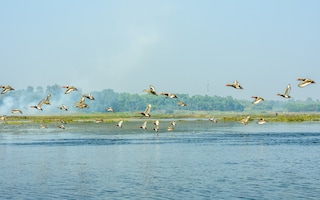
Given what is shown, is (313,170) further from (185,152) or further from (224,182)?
(185,152)

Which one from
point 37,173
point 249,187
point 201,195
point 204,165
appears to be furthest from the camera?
point 204,165

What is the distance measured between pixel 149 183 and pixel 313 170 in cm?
1325

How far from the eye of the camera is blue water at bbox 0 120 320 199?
36469 mm

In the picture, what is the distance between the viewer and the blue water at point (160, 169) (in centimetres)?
3647

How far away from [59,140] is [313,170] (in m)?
40.8

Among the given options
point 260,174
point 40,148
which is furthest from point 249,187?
point 40,148

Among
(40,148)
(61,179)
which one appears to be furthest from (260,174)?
(40,148)

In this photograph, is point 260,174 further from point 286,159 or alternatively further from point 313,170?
point 286,159

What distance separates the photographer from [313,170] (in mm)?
45125

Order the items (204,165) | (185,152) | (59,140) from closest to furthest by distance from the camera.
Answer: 1. (204,165)
2. (185,152)
3. (59,140)

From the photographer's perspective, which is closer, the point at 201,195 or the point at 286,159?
the point at 201,195

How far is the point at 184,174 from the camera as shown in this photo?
44125 mm

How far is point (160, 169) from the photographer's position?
47344 mm

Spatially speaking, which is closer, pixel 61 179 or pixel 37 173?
pixel 61 179
